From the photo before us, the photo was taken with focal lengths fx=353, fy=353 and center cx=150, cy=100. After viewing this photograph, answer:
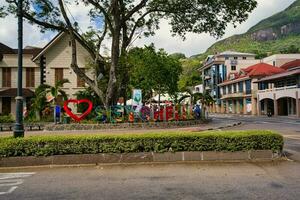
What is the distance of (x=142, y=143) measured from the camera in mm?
10008

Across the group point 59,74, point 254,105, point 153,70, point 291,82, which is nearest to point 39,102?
point 59,74

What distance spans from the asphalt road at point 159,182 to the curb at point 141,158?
0.31m

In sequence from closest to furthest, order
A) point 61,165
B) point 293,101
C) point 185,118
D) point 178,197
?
1. point 178,197
2. point 61,165
3. point 185,118
4. point 293,101

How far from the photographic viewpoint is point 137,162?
32.6 ft

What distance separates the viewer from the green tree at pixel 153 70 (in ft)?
107

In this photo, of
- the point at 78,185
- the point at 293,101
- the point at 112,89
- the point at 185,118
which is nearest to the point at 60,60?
the point at 112,89

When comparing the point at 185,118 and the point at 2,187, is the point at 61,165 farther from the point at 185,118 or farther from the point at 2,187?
the point at 185,118

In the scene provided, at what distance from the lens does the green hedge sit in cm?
974

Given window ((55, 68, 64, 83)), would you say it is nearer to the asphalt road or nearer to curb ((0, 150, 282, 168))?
curb ((0, 150, 282, 168))

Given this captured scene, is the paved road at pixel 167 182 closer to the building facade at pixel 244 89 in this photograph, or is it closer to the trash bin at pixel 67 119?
the trash bin at pixel 67 119

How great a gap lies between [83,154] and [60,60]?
91.7ft

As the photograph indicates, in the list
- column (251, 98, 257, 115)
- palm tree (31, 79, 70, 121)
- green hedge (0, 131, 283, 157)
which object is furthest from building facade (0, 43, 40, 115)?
column (251, 98, 257, 115)

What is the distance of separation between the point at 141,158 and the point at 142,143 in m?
0.42

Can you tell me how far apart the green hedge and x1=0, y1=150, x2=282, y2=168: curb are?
0.38 feet
